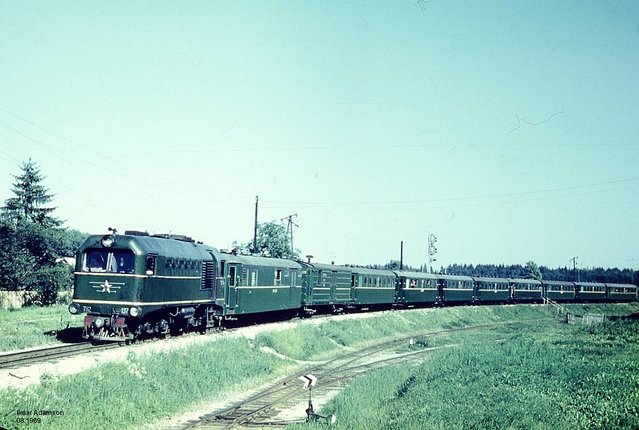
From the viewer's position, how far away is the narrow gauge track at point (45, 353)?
1617cm

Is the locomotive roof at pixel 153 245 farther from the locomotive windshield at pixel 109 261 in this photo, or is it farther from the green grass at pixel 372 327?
the green grass at pixel 372 327

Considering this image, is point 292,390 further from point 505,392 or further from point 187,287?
point 505,392

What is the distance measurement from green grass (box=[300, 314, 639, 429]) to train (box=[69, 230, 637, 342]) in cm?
747

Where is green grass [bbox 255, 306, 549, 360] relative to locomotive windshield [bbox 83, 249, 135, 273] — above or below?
Answer: below

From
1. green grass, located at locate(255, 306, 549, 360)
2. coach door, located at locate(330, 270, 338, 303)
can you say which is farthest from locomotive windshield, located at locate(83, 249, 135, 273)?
coach door, located at locate(330, 270, 338, 303)

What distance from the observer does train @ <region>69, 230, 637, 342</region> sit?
1934cm

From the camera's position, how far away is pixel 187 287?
22828mm

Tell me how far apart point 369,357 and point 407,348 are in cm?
505

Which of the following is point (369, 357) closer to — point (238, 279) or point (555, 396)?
point (238, 279)

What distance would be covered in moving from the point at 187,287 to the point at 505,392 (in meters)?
12.7

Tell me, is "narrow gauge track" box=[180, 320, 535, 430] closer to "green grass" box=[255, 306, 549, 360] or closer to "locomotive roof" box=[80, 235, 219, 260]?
"green grass" box=[255, 306, 549, 360]

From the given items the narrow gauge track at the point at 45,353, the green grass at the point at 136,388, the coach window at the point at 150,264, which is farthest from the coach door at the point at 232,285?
the narrow gauge track at the point at 45,353

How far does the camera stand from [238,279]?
27766 mm

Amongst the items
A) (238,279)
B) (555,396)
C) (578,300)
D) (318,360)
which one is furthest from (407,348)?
(578,300)
